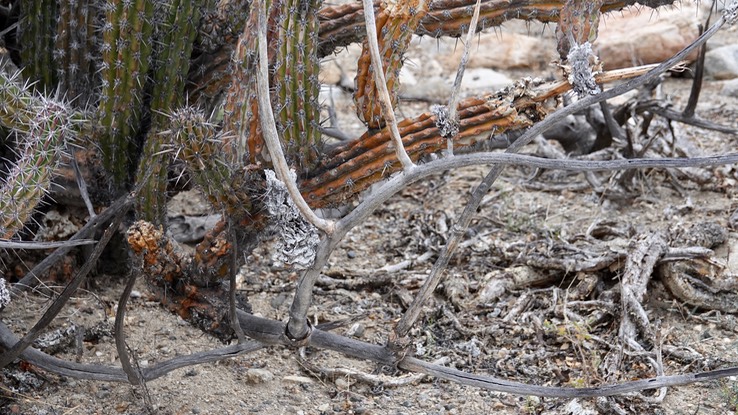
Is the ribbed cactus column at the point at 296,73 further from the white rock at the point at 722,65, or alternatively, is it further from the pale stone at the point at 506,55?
the white rock at the point at 722,65

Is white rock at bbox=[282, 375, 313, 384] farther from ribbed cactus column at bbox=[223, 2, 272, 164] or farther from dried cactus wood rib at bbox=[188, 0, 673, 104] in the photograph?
dried cactus wood rib at bbox=[188, 0, 673, 104]

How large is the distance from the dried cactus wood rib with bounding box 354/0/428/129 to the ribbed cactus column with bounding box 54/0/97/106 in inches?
42.7

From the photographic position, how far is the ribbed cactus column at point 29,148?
8.30ft

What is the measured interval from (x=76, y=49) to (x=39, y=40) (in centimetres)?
17

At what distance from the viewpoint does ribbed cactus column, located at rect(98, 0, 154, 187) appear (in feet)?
9.26

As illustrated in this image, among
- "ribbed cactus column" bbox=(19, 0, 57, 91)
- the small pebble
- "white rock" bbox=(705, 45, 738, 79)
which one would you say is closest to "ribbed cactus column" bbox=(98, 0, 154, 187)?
"ribbed cactus column" bbox=(19, 0, 57, 91)

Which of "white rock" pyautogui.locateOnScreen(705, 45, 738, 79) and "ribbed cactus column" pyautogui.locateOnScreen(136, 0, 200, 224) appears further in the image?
"white rock" pyautogui.locateOnScreen(705, 45, 738, 79)

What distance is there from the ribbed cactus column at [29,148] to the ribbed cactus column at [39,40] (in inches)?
17.2

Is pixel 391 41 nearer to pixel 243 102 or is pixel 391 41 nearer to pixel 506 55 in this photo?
pixel 243 102

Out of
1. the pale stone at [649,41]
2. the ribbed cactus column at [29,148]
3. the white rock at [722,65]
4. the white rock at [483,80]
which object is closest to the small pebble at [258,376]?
the ribbed cactus column at [29,148]

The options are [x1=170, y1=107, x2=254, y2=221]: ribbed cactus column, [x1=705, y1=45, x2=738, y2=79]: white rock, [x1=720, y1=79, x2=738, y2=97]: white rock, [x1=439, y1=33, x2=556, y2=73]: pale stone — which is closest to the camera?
[x1=170, y1=107, x2=254, y2=221]: ribbed cactus column

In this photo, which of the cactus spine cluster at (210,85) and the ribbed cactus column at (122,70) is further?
the ribbed cactus column at (122,70)

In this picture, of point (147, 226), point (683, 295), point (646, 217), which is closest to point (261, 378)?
point (147, 226)

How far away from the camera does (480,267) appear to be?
3.83 meters
